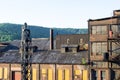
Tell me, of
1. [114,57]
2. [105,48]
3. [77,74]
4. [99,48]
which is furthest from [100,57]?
[77,74]

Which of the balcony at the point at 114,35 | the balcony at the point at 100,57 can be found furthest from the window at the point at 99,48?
the balcony at the point at 114,35

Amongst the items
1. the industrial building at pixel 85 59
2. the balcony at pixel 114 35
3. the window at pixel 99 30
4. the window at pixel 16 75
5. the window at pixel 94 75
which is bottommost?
the window at pixel 16 75

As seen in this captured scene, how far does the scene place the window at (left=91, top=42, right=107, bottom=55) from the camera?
146ft

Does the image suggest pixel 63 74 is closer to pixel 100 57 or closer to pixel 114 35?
pixel 100 57

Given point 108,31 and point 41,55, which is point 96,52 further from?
point 41,55

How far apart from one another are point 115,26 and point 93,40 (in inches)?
149

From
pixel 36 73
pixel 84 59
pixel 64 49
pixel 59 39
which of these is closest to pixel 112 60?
pixel 84 59

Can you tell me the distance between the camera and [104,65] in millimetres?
44594

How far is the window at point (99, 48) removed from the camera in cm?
4455

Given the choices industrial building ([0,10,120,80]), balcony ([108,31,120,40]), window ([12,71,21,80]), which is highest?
balcony ([108,31,120,40])

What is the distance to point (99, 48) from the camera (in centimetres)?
4497

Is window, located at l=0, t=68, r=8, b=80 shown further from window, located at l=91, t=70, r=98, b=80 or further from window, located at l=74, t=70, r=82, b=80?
window, located at l=91, t=70, r=98, b=80

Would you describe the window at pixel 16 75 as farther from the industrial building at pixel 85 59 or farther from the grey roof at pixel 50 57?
the grey roof at pixel 50 57

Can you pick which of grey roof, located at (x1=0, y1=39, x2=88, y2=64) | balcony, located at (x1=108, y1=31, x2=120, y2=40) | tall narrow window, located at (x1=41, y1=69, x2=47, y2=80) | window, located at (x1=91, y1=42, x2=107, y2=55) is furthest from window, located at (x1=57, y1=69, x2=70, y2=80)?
balcony, located at (x1=108, y1=31, x2=120, y2=40)
